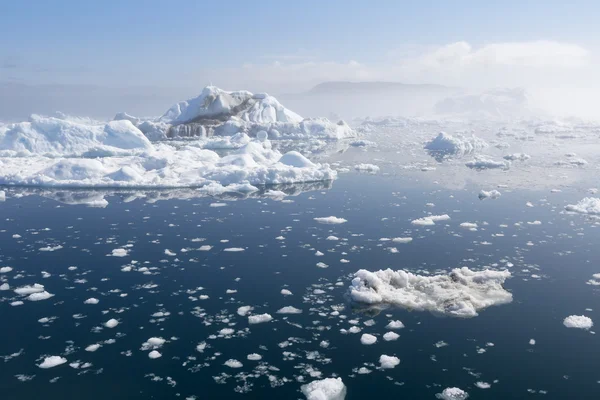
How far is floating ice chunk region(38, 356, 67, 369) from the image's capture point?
7.09m

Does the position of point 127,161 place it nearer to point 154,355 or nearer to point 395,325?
point 154,355

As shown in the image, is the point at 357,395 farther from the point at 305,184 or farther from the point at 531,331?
the point at 305,184

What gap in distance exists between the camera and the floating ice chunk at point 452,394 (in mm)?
6359

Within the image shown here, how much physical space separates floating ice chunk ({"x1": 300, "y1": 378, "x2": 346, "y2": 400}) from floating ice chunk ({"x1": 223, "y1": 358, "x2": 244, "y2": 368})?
103 cm

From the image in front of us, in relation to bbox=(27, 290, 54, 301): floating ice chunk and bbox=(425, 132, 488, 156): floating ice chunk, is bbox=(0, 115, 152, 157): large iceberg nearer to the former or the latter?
bbox=(425, 132, 488, 156): floating ice chunk

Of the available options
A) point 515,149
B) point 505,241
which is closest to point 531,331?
point 505,241

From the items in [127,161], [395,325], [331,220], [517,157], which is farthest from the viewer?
[517,157]

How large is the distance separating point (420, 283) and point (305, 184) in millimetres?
11875

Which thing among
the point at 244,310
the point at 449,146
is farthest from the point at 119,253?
the point at 449,146

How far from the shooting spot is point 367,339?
7.75m

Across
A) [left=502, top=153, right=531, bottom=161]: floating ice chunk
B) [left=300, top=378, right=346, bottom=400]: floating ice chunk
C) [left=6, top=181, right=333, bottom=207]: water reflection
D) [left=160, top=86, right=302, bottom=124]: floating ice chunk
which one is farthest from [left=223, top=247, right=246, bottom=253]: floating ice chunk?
[left=160, top=86, right=302, bottom=124]: floating ice chunk

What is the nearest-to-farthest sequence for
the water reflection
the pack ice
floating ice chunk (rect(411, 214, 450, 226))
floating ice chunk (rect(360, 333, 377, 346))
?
floating ice chunk (rect(360, 333, 377, 346)) → floating ice chunk (rect(411, 214, 450, 226)) → the water reflection → the pack ice

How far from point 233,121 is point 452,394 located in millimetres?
45895

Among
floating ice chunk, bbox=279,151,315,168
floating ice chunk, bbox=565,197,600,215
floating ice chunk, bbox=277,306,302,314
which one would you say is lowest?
floating ice chunk, bbox=277,306,302,314
